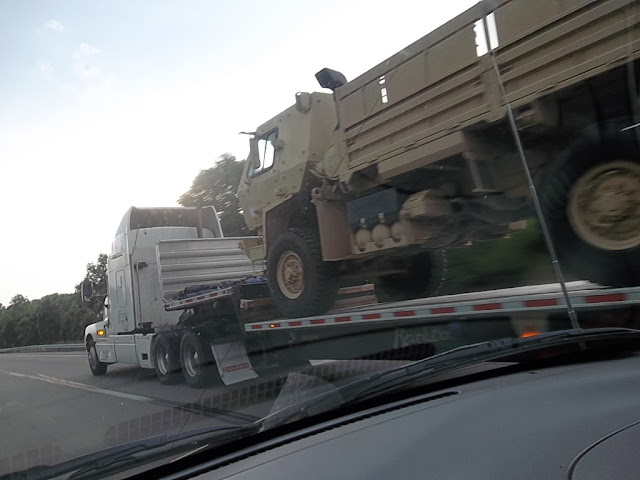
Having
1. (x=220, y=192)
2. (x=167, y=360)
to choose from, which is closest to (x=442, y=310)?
(x=167, y=360)

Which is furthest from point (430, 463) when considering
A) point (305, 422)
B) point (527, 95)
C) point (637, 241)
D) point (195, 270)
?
point (195, 270)

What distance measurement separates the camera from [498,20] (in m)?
4.77

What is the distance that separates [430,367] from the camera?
2842 mm

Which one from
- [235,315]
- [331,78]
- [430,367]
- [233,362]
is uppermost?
[331,78]

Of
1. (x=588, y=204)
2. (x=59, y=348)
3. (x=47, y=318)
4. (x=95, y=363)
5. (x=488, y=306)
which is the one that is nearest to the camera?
(x=588, y=204)

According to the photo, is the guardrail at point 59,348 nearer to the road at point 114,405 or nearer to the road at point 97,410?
the road at point 114,405

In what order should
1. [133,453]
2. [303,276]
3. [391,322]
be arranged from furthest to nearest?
1. [303,276]
2. [391,322]
3. [133,453]

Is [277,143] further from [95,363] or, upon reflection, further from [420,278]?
[95,363]

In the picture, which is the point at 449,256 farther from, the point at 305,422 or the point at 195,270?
the point at 305,422

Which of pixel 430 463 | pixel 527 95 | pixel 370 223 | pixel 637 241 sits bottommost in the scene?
pixel 430 463

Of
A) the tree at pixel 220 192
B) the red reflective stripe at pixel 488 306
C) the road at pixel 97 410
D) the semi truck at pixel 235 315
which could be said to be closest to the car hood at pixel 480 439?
the road at pixel 97 410

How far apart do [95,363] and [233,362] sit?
6.11 m

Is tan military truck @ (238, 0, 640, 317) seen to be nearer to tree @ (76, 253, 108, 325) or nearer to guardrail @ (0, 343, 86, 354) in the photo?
tree @ (76, 253, 108, 325)

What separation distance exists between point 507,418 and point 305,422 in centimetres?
77
